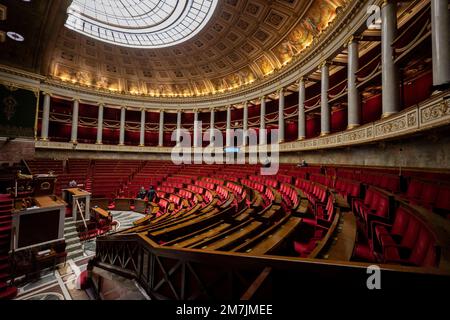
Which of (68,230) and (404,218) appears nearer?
(404,218)

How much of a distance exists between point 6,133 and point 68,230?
965 centimetres

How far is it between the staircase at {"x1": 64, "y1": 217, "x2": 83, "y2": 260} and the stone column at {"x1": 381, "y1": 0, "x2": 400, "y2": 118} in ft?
35.5

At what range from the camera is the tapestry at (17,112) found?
1187cm

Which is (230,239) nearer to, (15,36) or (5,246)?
(5,246)

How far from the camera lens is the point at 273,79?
46.7 ft

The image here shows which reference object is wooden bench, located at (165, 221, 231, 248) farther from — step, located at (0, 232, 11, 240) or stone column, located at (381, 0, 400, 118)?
stone column, located at (381, 0, 400, 118)

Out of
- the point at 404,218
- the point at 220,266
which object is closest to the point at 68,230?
the point at 220,266

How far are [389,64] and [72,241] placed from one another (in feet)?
40.1

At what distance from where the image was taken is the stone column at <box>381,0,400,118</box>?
5.93 metres

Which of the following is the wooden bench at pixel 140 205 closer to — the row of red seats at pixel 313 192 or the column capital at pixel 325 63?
the row of red seats at pixel 313 192

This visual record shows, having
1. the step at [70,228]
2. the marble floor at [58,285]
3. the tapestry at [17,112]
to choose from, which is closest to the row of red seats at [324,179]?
the marble floor at [58,285]

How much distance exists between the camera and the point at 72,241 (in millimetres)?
6902

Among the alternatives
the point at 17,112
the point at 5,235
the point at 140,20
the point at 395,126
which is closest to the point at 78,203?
the point at 5,235
